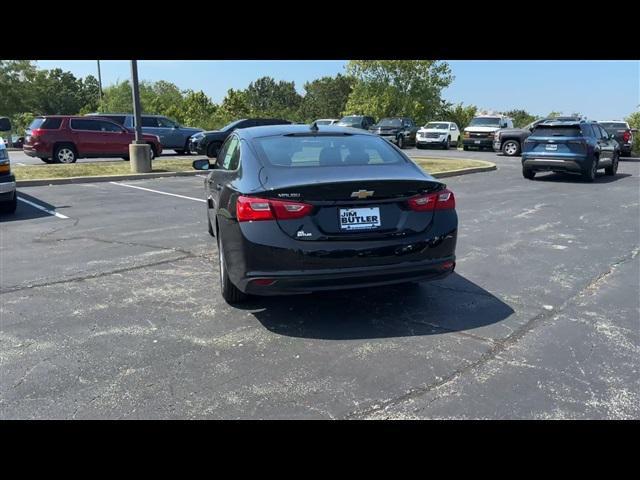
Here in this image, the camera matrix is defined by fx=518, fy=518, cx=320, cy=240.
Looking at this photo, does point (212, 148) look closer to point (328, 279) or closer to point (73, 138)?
point (73, 138)

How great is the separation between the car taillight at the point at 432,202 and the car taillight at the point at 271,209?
869mm

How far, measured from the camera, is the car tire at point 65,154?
17875 mm

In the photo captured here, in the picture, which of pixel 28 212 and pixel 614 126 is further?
pixel 614 126

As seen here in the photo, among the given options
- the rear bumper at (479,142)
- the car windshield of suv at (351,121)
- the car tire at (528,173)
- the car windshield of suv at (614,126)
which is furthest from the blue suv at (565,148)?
the car windshield of suv at (351,121)

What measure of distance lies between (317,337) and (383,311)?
31.4 inches

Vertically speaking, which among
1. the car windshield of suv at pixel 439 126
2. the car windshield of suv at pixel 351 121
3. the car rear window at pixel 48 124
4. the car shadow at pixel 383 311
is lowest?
the car shadow at pixel 383 311

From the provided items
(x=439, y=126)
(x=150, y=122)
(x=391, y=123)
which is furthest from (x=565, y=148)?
(x=391, y=123)

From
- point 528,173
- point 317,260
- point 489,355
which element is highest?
point 317,260

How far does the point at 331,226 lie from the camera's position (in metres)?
3.90

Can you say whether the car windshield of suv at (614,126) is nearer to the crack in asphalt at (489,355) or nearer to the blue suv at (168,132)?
the blue suv at (168,132)

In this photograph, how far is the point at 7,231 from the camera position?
25.5ft
